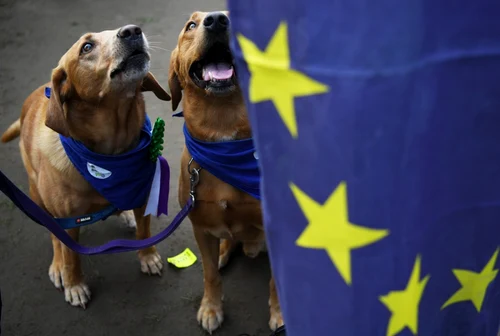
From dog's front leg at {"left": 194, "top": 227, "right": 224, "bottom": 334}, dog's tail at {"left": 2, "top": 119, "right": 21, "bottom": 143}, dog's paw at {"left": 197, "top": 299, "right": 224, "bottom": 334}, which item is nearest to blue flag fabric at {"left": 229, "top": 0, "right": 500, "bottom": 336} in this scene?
dog's front leg at {"left": 194, "top": 227, "right": 224, "bottom": 334}

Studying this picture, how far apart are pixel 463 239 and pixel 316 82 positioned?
16.2 inches

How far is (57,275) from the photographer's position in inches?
116

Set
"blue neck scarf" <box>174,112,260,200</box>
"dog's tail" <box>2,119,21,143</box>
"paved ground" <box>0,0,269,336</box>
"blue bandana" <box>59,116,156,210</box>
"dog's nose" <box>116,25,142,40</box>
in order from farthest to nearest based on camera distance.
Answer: "dog's tail" <box>2,119,21,143</box>, "paved ground" <box>0,0,269,336</box>, "blue bandana" <box>59,116,156,210</box>, "dog's nose" <box>116,25,142,40</box>, "blue neck scarf" <box>174,112,260,200</box>

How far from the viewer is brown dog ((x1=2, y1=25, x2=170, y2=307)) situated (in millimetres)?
2385

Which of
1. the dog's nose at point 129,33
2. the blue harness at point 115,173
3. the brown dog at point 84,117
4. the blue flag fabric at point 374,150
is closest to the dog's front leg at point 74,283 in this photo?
the brown dog at point 84,117

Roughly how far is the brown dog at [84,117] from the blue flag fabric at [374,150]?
5.19 feet

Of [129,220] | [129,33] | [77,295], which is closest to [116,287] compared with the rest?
[77,295]

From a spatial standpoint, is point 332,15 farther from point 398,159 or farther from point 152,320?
point 152,320

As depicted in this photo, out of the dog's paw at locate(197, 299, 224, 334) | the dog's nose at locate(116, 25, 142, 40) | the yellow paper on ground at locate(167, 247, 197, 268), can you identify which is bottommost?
the yellow paper on ground at locate(167, 247, 197, 268)

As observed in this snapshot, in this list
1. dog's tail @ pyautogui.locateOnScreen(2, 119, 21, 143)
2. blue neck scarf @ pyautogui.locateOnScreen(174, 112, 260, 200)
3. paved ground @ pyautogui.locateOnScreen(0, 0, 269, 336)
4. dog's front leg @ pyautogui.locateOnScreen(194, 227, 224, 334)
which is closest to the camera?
blue neck scarf @ pyautogui.locateOnScreen(174, 112, 260, 200)

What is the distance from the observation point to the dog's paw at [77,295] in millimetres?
2832

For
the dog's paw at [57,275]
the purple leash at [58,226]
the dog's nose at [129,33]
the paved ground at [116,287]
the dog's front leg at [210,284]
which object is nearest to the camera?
the purple leash at [58,226]

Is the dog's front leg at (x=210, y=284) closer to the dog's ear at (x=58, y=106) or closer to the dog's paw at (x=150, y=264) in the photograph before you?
the dog's paw at (x=150, y=264)

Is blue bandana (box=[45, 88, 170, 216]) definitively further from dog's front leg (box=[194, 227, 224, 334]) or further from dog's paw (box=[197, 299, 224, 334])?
dog's paw (box=[197, 299, 224, 334])
